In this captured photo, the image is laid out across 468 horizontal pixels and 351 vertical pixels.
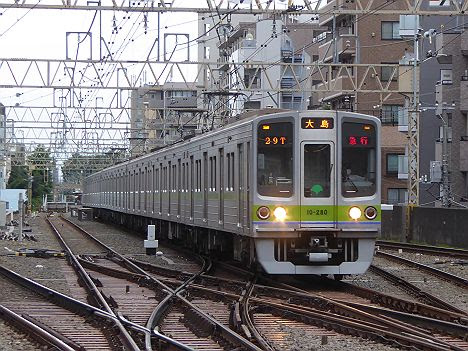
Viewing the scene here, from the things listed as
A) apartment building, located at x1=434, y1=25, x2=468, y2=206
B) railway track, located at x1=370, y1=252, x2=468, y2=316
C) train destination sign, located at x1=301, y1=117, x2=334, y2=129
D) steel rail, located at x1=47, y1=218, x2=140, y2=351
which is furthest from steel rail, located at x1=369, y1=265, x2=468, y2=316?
apartment building, located at x1=434, y1=25, x2=468, y2=206

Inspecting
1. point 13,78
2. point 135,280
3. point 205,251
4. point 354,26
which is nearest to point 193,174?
point 205,251

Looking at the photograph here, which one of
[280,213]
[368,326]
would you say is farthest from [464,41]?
[368,326]

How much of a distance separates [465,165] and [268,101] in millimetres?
27889

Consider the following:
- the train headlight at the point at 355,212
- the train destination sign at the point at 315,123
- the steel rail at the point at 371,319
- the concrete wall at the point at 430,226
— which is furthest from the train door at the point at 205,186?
the concrete wall at the point at 430,226

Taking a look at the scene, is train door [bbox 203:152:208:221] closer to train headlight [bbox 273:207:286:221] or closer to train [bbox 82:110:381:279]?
train [bbox 82:110:381:279]

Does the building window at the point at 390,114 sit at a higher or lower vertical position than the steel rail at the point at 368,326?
higher

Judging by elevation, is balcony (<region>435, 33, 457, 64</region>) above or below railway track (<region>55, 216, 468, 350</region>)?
above

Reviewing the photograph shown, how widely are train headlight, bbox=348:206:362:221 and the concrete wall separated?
10507 millimetres

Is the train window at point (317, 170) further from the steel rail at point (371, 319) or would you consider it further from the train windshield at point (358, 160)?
the steel rail at point (371, 319)

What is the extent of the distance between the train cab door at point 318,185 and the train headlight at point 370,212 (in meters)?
0.48

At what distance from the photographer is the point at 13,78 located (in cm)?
2656

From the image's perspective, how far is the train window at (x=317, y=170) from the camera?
14.0m

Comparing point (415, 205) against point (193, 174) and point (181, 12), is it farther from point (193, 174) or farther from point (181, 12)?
point (181, 12)

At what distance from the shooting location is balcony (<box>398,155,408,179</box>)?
42.2 m
